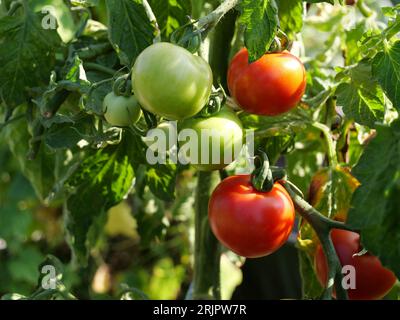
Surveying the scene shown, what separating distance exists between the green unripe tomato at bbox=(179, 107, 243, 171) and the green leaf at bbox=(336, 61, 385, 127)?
7.1 inches

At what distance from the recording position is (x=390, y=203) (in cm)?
66

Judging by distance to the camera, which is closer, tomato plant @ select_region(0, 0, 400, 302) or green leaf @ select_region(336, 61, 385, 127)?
tomato plant @ select_region(0, 0, 400, 302)

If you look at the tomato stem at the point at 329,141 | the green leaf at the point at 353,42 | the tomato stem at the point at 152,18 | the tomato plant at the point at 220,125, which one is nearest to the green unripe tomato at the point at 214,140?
the tomato plant at the point at 220,125

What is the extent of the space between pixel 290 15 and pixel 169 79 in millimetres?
304

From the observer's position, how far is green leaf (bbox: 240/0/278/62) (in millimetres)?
716

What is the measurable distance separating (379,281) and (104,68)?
45cm

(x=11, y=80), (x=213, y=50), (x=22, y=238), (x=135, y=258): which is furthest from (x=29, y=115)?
(x=135, y=258)

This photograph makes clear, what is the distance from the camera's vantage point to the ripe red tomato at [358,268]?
833 mm

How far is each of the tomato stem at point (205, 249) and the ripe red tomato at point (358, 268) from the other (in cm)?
23

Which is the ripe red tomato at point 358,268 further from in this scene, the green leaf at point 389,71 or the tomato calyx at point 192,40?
the tomato calyx at point 192,40

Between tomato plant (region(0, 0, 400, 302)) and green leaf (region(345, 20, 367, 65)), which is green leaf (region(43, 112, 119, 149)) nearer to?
tomato plant (region(0, 0, 400, 302))

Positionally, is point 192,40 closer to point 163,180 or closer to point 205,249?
point 163,180

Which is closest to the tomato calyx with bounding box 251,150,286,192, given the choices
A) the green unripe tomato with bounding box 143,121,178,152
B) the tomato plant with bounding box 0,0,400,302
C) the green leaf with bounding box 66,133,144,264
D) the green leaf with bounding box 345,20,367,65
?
the tomato plant with bounding box 0,0,400,302

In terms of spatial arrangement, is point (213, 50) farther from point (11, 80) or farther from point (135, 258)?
point (135, 258)
